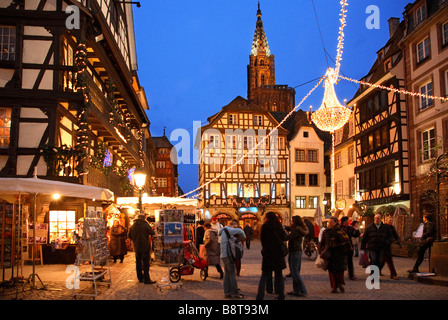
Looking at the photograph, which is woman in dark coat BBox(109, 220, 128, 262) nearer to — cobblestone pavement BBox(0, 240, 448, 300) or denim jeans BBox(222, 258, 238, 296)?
cobblestone pavement BBox(0, 240, 448, 300)

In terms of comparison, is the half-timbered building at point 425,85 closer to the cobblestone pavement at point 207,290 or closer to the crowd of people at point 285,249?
the crowd of people at point 285,249

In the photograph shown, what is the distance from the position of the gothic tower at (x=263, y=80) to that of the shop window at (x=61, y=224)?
88.7m

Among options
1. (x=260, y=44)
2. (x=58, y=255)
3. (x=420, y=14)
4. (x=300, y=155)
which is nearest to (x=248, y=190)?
(x=300, y=155)

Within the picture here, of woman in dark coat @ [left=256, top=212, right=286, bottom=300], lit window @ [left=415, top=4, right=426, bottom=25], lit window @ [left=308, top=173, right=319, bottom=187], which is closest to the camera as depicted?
woman in dark coat @ [left=256, top=212, right=286, bottom=300]

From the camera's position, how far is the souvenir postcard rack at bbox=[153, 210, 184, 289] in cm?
1194

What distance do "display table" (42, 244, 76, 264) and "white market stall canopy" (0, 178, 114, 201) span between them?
4819mm

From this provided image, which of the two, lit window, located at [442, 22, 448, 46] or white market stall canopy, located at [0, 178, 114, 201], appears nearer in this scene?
white market stall canopy, located at [0, 178, 114, 201]

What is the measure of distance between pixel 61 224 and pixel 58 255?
115cm

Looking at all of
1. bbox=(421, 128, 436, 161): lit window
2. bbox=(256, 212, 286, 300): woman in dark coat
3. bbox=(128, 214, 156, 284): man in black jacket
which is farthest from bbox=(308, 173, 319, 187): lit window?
bbox=(256, 212, 286, 300): woman in dark coat

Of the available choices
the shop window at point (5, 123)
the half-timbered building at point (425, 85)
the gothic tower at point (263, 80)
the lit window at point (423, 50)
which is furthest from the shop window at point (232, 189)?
the gothic tower at point (263, 80)

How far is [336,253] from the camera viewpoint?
10039mm

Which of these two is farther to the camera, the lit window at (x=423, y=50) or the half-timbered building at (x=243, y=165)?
the half-timbered building at (x=243, y=165)

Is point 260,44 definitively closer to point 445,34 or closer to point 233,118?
point 233,118

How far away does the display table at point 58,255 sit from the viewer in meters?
16.1
